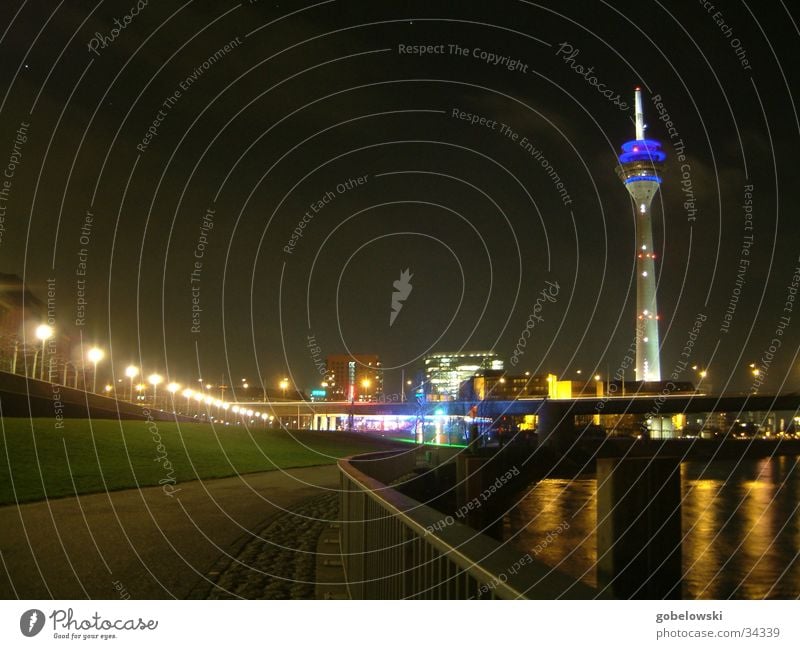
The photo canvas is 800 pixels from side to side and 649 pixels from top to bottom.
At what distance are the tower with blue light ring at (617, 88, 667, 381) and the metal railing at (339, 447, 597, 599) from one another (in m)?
150

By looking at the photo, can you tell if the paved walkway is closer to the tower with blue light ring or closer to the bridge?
the bridge

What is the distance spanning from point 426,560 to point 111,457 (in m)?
21.6

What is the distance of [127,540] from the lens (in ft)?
44.2

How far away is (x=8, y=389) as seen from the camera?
30234mm

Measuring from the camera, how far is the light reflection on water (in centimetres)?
2383

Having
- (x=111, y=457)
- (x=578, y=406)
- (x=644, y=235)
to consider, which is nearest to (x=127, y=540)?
(x=111, y=457)

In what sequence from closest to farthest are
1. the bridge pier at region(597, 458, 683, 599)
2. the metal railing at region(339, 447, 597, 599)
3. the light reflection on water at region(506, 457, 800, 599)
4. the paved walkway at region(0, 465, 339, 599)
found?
the metal railing at region(339, 447, 597, 599), the bridge pier at region(597, 458, 683, 599), the paved walkway at region(0, 465, 339, 599), the light reflection on water at region(506, 457, 800, 599)

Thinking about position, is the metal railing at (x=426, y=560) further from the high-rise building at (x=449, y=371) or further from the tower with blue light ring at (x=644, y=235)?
the tower with blue light ring at (x=644, y=235)

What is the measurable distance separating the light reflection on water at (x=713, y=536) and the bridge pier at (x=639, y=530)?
15.1 meters

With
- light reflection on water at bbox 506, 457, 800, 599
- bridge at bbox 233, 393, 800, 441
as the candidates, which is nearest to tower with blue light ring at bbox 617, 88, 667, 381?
bridge at bbox 233, 393, 800, 441

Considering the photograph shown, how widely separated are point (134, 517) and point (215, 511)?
239 centimetres
